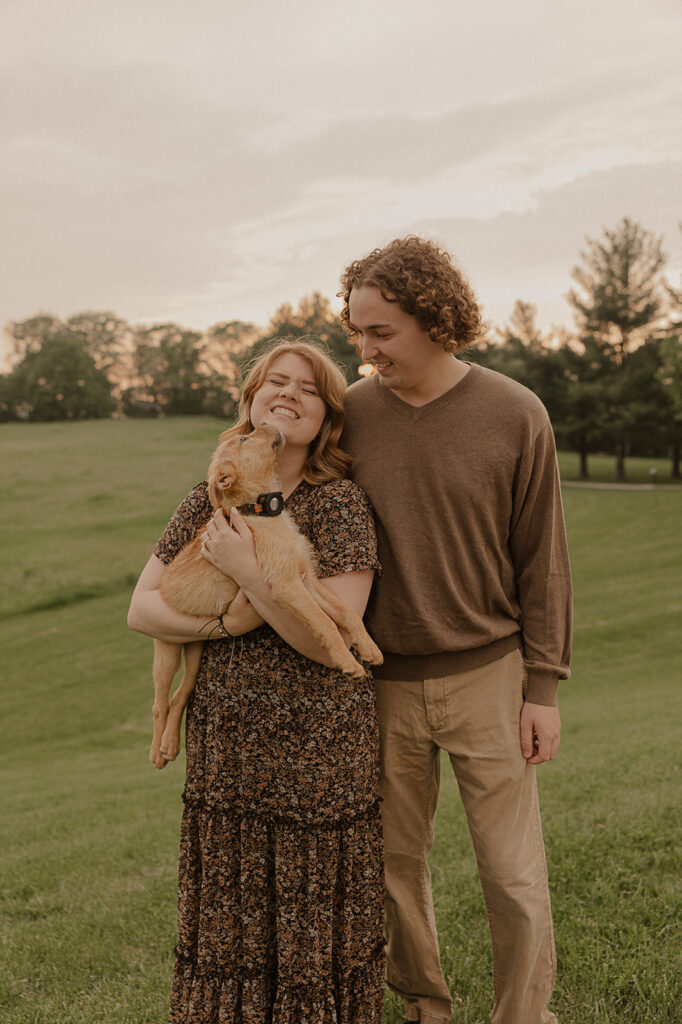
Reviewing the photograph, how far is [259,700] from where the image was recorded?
2779mm

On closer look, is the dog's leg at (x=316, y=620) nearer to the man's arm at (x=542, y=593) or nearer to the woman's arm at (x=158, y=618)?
the woman's arm at (x=158, y=618)

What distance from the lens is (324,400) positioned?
3.24 metres

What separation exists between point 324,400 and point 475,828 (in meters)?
1.87

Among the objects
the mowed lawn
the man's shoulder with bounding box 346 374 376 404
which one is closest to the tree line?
the mowed lawn

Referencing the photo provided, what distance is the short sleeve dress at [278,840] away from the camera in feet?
9.00

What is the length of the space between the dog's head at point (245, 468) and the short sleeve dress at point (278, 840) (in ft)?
1.38

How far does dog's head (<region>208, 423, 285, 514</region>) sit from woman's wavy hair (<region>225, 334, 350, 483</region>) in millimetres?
181

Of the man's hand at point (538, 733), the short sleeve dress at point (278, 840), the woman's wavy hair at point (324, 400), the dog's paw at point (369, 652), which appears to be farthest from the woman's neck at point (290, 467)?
the man's hand at point (538, 733)

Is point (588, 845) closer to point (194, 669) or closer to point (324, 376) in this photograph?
point (194, 669)

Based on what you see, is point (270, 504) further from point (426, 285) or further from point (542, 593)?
point (542, 593)

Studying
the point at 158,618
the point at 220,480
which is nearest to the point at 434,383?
the point at 220,480

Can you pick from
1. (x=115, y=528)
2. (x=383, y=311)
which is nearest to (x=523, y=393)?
(x=383, y=311)

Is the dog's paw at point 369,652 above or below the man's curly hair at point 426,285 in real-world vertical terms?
below

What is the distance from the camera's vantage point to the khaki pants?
120 inches
